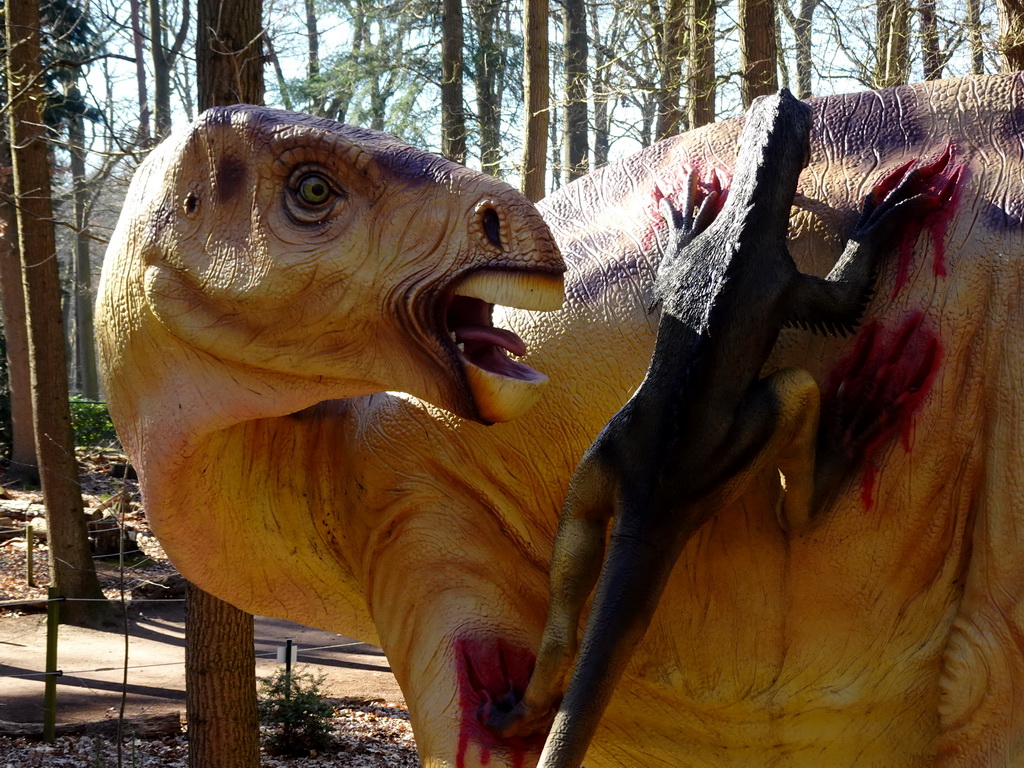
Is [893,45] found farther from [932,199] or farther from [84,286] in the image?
[84,286]

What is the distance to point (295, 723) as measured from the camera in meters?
9.38

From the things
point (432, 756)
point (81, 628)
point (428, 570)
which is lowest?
point (81, 628)

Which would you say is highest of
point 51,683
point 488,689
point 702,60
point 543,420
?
point 702,60

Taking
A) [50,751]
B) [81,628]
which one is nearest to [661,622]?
[50,751]

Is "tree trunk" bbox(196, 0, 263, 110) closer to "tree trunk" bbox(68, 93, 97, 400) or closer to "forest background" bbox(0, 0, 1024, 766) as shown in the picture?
"forest background" bbox(0, 0, 1024, 766)

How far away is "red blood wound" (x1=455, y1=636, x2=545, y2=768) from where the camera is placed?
240 centimetres

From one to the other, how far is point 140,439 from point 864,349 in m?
1.54

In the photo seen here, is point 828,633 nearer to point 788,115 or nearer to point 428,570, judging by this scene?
point 428,570

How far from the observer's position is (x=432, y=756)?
95.1 inches

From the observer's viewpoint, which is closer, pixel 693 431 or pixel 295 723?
pixel 693 431

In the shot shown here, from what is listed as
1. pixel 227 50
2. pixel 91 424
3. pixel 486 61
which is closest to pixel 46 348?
pixel 227 50

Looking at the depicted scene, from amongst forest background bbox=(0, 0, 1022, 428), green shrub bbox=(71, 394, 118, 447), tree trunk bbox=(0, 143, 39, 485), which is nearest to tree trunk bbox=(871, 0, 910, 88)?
forest background bbox=(0, 0, 1022, 428)

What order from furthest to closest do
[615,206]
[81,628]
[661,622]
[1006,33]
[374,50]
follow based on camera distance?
[374,50] → [81,628] → [1006,33] → [615,206] → [661,622]

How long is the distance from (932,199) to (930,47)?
36.4 ft
